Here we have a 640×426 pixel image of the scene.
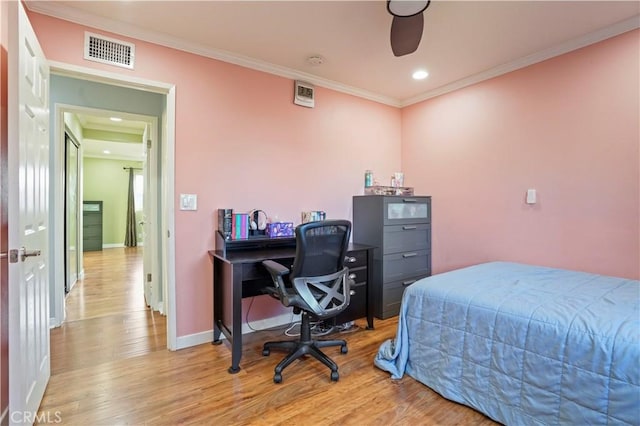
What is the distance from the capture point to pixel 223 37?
248cm

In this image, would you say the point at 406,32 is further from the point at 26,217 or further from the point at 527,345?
the point at 26,217

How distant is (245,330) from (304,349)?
34.2 inches

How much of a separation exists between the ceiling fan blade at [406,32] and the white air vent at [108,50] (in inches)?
74.9

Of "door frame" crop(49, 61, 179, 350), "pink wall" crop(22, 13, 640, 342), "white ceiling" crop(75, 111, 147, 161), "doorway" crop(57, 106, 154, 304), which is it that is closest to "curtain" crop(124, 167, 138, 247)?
"doorway" crop(57, 106, 154, 304)

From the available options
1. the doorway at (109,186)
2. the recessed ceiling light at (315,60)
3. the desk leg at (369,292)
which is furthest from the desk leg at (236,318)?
the doorway at (109,186)

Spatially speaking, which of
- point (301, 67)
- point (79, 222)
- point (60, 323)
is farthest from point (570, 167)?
point (79, 222)

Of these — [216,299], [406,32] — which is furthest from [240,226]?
[406,32]

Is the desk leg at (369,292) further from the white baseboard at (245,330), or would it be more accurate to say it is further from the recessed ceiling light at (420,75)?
the recessed ceiling light at (420,75)

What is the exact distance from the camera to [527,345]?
5.18 feet

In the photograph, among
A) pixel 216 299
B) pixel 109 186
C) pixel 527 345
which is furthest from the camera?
pixel 109 186

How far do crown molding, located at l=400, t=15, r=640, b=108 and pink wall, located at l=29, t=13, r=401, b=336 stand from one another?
3.38 feet

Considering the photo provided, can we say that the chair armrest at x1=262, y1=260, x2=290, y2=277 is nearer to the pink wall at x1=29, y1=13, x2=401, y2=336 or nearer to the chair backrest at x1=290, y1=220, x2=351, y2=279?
the chair backrest at x1=290, y1=220, x2=351, y2=279

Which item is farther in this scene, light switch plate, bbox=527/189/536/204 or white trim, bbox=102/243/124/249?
white trim, bbox=102/243/124/249

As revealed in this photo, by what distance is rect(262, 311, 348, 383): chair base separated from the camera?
210 centimetres
